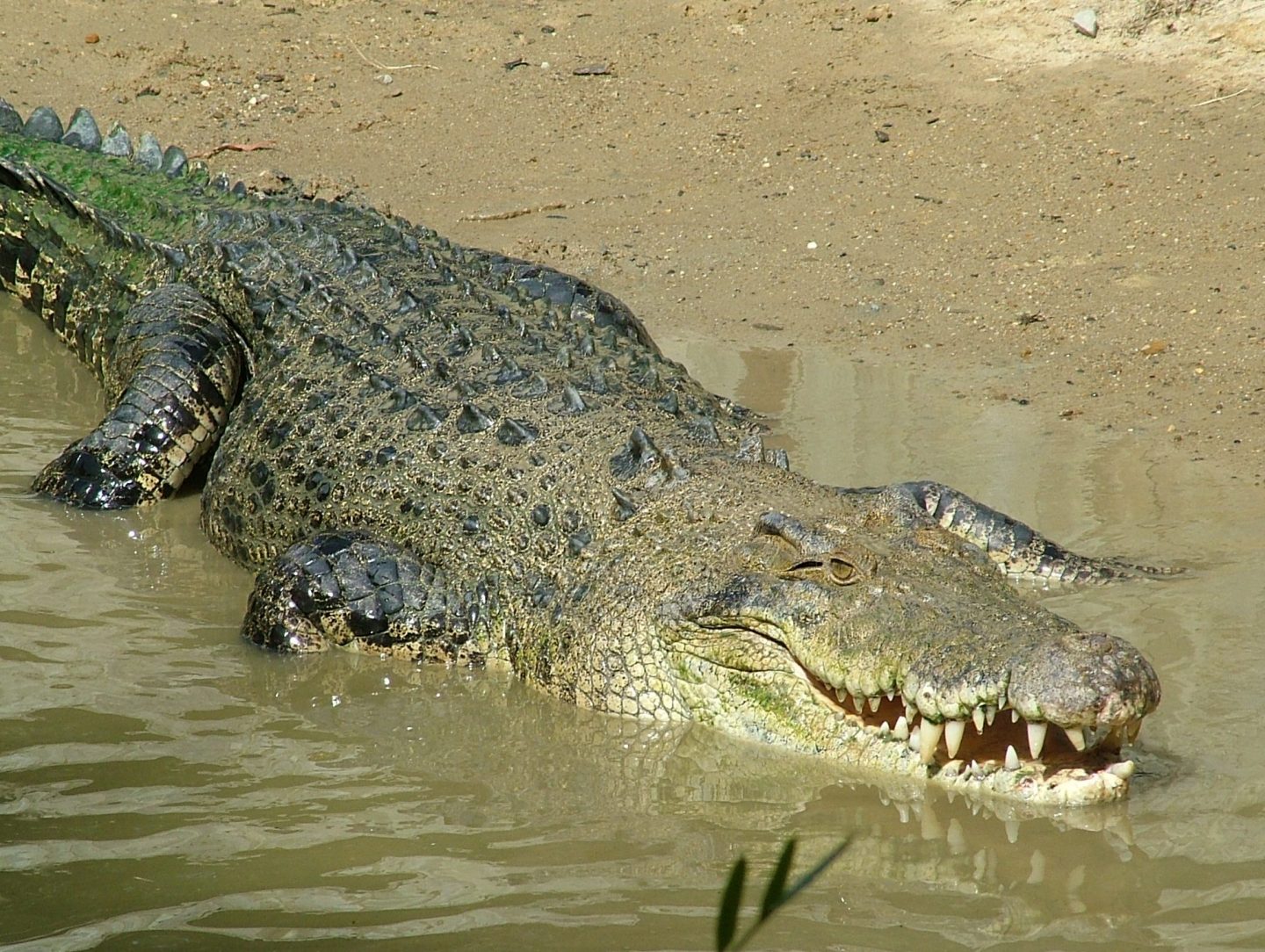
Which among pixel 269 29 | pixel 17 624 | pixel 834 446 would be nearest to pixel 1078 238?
pixel 834 446

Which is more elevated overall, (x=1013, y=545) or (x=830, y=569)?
(x=1013, y=545)

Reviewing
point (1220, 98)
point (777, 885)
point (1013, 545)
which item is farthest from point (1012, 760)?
point (1220, 98)

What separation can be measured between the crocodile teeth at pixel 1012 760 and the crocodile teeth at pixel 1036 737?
0.18 feet

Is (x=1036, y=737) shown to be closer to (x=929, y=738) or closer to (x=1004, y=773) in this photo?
(x=1004, y=773)

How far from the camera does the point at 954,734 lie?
3738mm

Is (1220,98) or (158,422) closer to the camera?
(158,422)

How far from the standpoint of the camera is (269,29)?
11.0 metres

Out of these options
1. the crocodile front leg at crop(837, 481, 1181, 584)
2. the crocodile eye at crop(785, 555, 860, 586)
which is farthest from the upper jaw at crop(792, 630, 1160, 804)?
the crocodile front leg at crop(837, 481, 1181, 584)

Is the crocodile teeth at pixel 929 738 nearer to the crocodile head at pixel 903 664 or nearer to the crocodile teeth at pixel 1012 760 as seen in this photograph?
the crocodile head at pixel 903 664

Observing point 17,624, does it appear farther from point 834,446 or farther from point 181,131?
point 181,131

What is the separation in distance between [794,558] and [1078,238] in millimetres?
4328

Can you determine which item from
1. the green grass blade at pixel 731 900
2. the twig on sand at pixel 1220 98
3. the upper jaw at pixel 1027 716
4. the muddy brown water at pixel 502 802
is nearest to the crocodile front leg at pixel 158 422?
the muddy brown water at pixel 502 802

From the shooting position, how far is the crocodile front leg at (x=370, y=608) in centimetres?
484

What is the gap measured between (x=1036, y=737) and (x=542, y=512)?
1886 mm
